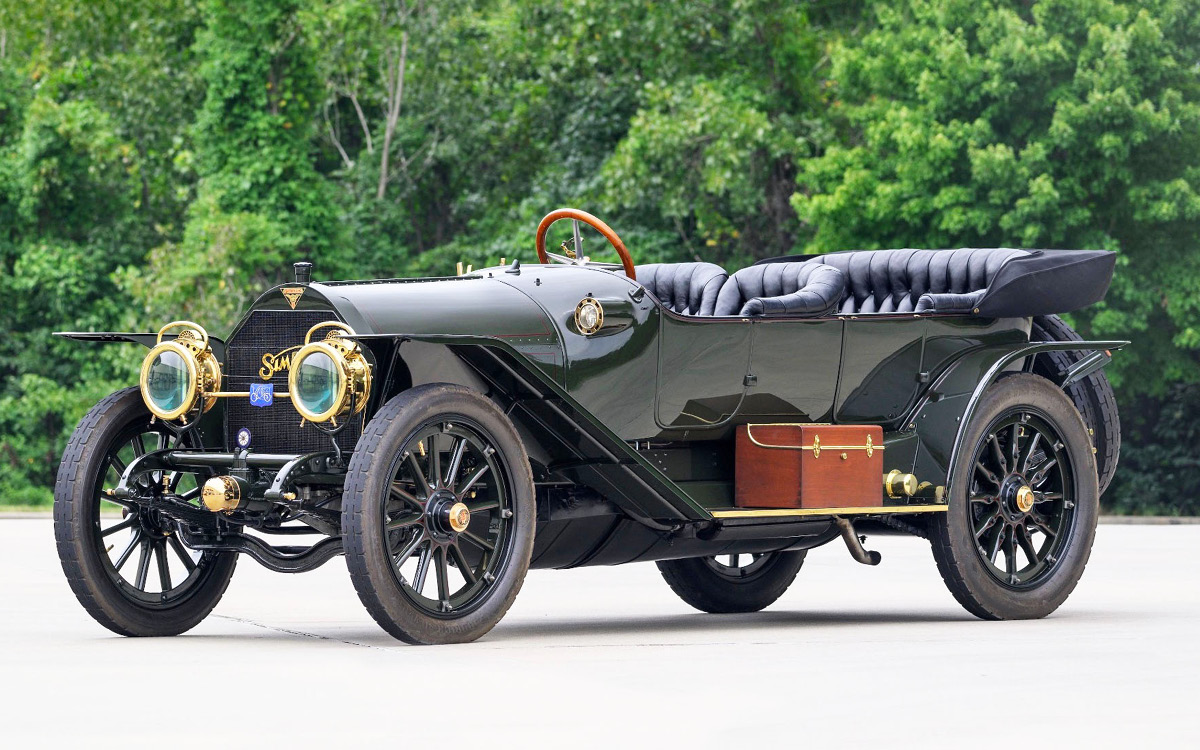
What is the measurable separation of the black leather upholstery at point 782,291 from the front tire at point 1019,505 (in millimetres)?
965

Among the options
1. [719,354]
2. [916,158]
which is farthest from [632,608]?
[916,158]

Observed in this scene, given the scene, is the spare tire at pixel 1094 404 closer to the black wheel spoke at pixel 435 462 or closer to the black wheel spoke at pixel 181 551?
the black wheel spoke at pixel 435 462

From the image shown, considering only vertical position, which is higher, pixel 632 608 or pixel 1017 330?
pixel 1017 330

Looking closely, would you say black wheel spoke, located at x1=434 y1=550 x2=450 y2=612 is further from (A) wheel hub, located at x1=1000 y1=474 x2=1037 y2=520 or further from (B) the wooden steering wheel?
(A) wheel hub, located at x1=1000 y1=474 x2=1037 y2=520

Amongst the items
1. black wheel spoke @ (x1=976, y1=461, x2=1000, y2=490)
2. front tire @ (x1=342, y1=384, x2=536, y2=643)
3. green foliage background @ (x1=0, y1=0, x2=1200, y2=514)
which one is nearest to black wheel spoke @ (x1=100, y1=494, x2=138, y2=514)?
front tire @ (x1=342, y1=384, x2=536, y2=643)

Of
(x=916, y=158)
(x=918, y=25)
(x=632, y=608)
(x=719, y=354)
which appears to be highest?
(x=918, y=25)

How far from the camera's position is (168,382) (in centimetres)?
797

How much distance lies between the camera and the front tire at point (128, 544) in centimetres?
784

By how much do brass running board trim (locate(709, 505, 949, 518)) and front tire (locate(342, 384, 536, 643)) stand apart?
1.19 meters

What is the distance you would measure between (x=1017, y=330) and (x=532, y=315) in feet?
10.1

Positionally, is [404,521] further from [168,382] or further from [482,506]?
[168,382]

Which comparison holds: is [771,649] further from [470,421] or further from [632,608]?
[632,608]

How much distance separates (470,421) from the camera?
7504 millimetres

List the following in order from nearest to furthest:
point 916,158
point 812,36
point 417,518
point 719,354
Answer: point 417,518
point 719,354
point 916,158
point 812,36
